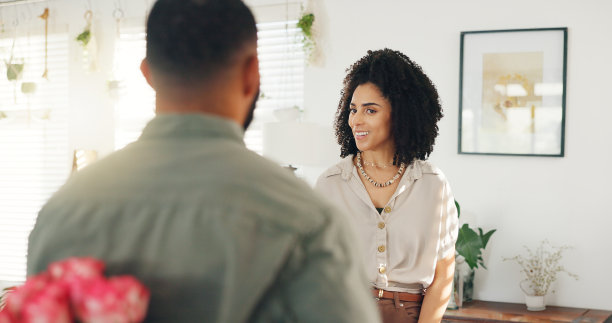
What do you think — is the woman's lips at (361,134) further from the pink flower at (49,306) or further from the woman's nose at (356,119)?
the pink flower at (49,306)

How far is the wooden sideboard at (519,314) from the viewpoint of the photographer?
3166 millimetres

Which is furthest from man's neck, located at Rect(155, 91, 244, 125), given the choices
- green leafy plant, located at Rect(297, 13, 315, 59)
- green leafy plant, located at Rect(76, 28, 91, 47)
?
green leafy plant, located at Rect(76, 28, 91, 47)

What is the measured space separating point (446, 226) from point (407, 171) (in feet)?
0.67

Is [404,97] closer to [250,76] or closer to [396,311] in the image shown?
[396,311]

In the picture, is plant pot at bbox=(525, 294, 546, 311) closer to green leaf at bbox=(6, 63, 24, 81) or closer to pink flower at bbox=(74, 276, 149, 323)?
pink flower at bbox=(74, 276, 149, 323)

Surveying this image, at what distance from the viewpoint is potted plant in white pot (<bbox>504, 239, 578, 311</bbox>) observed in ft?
11.0

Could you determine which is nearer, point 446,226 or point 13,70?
point 446,226

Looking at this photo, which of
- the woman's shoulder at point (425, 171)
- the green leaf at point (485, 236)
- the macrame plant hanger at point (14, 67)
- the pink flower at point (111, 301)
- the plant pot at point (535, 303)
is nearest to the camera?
the pink flower at point (111, 301)

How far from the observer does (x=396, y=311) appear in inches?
72.5

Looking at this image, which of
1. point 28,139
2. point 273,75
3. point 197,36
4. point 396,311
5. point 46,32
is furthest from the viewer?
point 28,139

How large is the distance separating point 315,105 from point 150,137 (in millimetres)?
3194

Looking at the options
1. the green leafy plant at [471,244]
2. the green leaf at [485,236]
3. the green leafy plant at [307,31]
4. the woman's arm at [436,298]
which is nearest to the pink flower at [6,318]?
the woman's arm at [436,298]

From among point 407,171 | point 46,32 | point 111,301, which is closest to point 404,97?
point 407,171

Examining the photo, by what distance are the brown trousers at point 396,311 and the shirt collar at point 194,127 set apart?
1.17m
